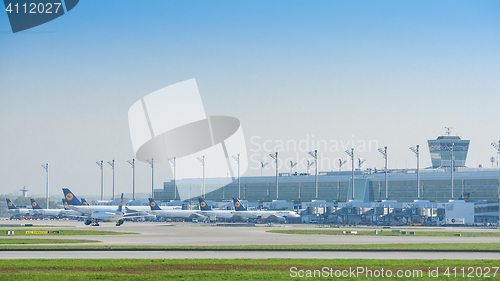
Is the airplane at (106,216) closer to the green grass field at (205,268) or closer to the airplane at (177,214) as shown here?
the airplane at (177,214)

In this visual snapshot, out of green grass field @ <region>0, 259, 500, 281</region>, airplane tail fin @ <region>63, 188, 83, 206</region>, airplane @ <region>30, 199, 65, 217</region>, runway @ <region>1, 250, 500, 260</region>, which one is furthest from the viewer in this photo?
airplane @ <region>30, 199, 65, 217</region>

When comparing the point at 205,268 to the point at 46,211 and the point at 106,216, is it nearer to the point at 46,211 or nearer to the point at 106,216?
the point at 106,216

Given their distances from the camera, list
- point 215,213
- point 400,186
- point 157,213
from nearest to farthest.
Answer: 1. point 215,213
2. point 157,213
3. point 400,186

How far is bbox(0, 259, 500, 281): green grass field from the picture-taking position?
33969 mm

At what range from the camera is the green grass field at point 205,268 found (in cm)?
3397

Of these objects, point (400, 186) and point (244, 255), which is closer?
point (244, 255)

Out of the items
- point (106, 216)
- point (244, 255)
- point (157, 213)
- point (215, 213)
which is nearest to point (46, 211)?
point (157, 213)

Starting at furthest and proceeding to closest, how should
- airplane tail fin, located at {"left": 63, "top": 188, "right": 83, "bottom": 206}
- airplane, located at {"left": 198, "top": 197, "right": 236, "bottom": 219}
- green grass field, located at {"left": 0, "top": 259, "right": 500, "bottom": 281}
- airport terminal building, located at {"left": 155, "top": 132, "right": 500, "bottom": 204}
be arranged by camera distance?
airport terminal building, located at {"left": 155, "top": 132, "right": 500, "bottom": 204} → airplane, located at {"left": 198, "top": 197, "right": 236, "bottom": 219} → airplane tail fin, located at {"left": 63, "top": 188, "right": 83, "bottom": 206} → green grass field, located at {"left": 0, "top": 259, "right": 500, "bottom": 281}

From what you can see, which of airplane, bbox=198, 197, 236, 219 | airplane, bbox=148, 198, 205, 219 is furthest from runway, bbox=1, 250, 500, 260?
airplane, bbox=148, 198, 205, 219

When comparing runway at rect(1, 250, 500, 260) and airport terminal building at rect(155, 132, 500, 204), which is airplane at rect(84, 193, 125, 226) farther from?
airport terminal building at rect(155, 132, 500, 204)

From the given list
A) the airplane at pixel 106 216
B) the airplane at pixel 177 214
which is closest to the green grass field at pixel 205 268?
the airplane at pixel 106 216

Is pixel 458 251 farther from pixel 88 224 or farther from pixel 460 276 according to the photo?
pixel 88 224

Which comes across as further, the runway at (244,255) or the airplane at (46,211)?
the airplane at (46,211)

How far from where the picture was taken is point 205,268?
124 ft
